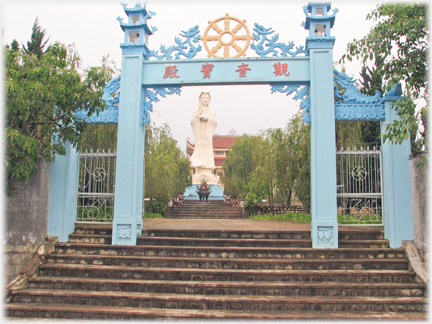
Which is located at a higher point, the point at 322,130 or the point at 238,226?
the point at 322,130

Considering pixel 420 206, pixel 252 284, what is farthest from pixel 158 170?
pixel 420 206

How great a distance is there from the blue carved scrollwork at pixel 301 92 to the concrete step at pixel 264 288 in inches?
109

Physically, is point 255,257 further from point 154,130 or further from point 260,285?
point 154,130

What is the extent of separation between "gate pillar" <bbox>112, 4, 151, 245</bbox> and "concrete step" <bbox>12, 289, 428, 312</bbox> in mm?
1308

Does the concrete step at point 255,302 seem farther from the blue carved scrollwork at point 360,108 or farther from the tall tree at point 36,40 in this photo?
the tall tree at point 36,40

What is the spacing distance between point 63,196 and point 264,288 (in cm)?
385

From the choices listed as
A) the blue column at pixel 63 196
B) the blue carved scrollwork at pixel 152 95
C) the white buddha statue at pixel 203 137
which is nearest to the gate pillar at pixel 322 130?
the blue carved scrollwork at pixel 152 95

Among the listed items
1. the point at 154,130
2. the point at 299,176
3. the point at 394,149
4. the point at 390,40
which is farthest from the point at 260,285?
the point at 154,130

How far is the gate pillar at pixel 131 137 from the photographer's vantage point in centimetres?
585

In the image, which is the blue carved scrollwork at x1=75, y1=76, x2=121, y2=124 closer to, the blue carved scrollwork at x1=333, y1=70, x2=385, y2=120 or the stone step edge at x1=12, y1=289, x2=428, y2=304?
the stone step edge at x1=12, y1=289, x2=428, y2=304

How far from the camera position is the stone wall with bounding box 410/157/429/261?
5.15 meters

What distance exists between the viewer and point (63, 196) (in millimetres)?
6090

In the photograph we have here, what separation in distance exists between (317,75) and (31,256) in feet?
18.5

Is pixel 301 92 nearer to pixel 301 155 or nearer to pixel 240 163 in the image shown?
pixel 301 155
